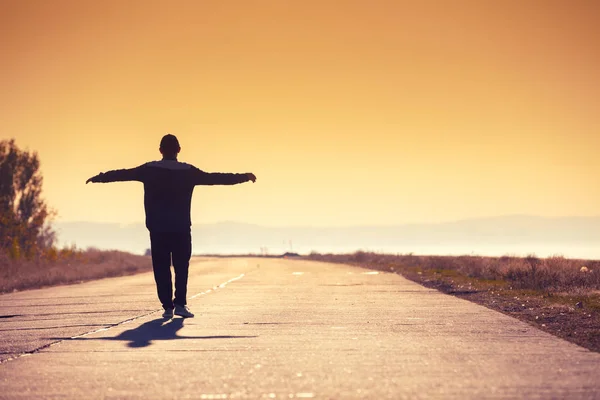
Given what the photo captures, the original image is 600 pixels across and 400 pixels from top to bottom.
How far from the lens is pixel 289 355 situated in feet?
31.0

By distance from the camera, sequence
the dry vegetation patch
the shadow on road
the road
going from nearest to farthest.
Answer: the road < the shadow on road < the dry vegetation patch

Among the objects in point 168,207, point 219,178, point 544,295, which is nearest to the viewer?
point 168,207

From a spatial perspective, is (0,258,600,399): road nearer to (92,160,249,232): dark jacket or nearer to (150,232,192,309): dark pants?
(150,232,192,309): dark pants

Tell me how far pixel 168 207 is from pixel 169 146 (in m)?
0.93

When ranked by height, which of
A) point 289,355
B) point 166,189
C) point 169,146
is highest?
point 169,146

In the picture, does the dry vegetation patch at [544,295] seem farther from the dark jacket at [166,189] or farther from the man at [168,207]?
the dark jacket at [166,189]

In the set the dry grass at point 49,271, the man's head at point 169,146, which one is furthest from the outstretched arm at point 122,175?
the dry grass at point 49,271

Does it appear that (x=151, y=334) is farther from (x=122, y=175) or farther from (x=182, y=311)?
(x=122, y=175)

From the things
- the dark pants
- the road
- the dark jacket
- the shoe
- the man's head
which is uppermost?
the man's head

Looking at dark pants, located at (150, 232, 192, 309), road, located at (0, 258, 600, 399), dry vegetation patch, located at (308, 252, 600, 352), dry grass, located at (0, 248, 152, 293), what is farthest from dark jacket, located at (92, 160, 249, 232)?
dry grass, located at (0, 248, 152, 293)

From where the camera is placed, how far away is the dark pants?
13922 millimetres

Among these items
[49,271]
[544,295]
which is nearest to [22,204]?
[49,271]

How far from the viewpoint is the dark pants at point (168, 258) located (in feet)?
45.7

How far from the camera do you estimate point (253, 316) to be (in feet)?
47.9
